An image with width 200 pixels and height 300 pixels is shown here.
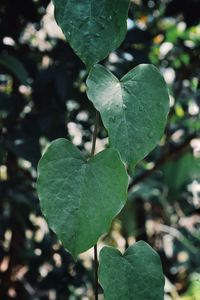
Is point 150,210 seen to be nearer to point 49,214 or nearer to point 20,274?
point 20,274

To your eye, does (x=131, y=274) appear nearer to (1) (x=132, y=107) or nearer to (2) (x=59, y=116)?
(1) (x=132, y=107)

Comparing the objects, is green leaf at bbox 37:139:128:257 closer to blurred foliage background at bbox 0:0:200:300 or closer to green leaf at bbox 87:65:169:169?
green leaf at bbox 87:65:169:169

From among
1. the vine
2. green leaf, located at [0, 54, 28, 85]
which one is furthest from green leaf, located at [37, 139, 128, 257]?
green leaf, located at [0, 54, 28, 85]

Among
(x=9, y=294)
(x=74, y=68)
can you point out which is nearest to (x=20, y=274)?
(x=9, y=294)

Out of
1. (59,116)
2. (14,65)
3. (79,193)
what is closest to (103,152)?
(79,193)

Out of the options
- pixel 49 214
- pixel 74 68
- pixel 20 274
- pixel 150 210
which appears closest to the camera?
pixel 49 214

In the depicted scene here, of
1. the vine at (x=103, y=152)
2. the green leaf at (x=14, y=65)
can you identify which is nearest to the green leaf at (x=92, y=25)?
the vine at (x=103, y=152)

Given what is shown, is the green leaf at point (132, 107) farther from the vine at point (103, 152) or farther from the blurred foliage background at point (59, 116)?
the blurred foliage background at point (59, 116)
